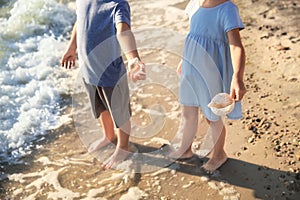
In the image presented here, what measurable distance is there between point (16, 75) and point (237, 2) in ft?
10.9

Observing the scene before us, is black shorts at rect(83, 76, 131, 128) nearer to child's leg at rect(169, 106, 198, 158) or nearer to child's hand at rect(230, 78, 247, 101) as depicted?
child's leg at rect(169, 106, 198, 158)

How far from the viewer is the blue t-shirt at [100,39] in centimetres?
294

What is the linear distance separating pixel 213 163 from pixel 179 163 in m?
0.29

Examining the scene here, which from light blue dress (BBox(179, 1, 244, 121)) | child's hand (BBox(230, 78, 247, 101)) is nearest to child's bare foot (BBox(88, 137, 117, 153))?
light blue dress (BBox(179, 1, 244, 121))

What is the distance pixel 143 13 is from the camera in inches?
253

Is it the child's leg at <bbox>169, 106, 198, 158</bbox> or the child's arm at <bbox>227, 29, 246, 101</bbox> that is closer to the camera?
the child's arm at <bbox>227, 29, 246, 101</bbox>

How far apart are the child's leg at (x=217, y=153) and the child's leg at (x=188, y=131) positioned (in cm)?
17

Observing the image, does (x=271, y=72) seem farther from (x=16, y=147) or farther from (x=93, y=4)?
(x=16, y=147)

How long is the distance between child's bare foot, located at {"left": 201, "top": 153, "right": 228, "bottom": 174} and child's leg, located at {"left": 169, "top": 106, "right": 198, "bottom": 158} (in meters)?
0.20

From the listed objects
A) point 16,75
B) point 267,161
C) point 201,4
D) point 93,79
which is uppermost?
point 201,4

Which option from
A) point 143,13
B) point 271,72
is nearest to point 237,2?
point 143,13

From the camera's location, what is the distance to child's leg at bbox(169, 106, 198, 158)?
3318 millimetres

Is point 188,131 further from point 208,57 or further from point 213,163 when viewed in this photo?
point 208,57

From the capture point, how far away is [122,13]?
9.50 ft
